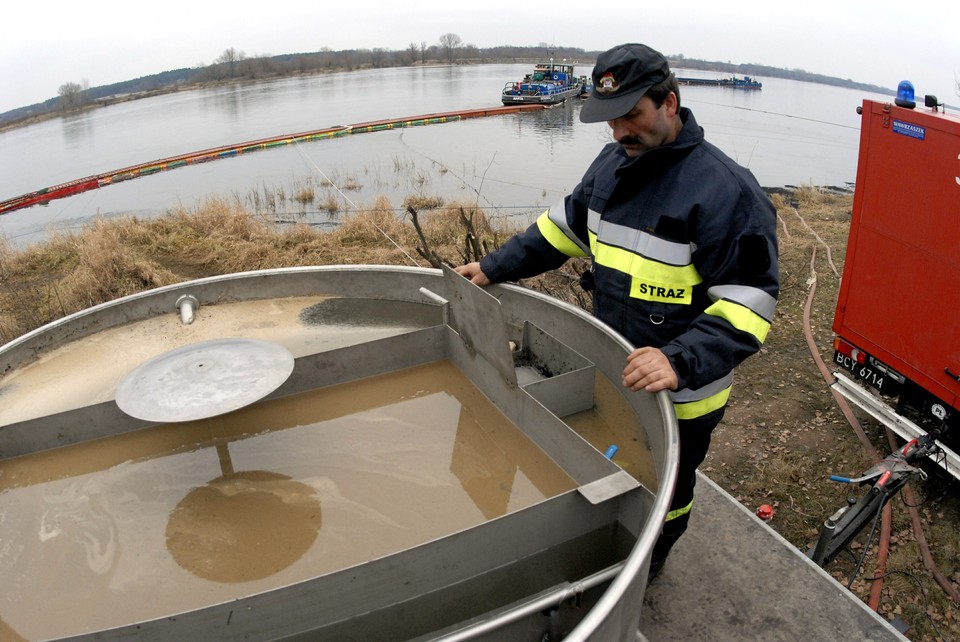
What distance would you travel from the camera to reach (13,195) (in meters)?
19.4

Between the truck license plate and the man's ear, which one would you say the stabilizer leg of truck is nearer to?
the truck license plate

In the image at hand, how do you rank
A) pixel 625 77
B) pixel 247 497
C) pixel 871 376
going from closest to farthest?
pixel 625 77 < pixel 247 497 < pixel 871 376

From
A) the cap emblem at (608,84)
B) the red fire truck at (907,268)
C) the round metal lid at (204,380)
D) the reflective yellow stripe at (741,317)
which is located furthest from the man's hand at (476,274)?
the red fire truck at (907,268)

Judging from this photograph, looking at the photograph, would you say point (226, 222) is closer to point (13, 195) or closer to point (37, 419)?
point (37, 419)

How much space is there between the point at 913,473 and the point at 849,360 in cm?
204

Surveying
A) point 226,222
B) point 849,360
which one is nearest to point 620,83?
point 849,360

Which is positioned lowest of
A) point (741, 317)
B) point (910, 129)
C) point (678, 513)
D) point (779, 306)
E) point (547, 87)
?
point (779, 306)

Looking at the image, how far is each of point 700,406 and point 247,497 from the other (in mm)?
1567

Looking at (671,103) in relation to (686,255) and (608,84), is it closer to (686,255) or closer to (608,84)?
(608,84)

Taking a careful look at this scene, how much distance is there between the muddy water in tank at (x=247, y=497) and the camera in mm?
1820

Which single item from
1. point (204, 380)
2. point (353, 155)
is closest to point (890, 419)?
point (204, 380)

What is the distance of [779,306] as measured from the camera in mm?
7602

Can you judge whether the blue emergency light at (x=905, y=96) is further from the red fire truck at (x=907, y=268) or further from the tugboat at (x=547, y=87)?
the tugboat at (x=547, y=87)

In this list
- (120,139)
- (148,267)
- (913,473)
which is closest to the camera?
(913,473)
